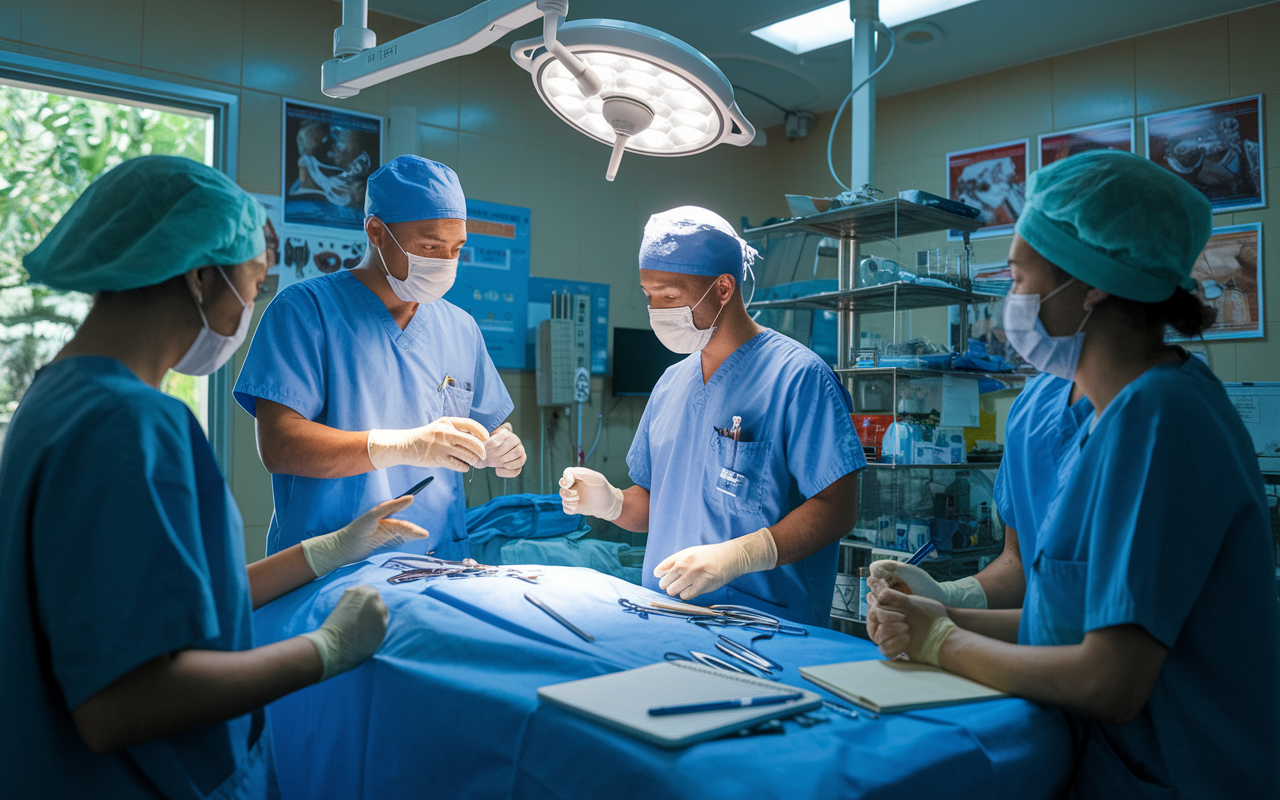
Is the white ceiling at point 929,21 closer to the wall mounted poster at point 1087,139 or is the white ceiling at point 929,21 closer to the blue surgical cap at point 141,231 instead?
the wall mounted poster at point 1087,139

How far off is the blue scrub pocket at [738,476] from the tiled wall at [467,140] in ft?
8.62

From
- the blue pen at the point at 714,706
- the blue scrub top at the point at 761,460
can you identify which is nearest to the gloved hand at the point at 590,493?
the blue scrub top at the point at 761,460

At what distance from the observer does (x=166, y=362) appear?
44.5 inches

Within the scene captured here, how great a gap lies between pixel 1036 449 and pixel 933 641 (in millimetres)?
407

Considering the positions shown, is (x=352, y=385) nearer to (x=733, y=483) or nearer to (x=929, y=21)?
(x=733, y=483)

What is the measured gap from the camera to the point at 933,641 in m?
1.26

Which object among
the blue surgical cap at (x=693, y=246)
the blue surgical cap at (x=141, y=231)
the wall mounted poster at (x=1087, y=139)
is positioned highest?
the wall mounted poster at (x=1087, y=139)

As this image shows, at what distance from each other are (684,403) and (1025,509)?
899 mm

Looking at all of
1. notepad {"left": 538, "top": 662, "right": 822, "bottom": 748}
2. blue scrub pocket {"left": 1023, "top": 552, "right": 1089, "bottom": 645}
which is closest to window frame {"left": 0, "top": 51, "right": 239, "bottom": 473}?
notepad {"left": 538, "top": 662, "right": 822, "bottom": 748}

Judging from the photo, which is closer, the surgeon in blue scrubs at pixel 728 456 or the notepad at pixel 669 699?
the notepad at pixel 669 699

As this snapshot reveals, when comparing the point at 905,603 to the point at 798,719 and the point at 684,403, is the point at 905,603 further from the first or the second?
the point at 684,403

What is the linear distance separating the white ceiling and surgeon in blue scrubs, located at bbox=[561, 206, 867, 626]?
2502 millimetres

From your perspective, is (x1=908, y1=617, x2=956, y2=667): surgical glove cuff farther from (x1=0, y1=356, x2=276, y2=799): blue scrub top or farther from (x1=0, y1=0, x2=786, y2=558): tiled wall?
(x1=0, y1=0, x2=786, y2=558): tiled wall

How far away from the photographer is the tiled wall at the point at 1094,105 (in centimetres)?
397
